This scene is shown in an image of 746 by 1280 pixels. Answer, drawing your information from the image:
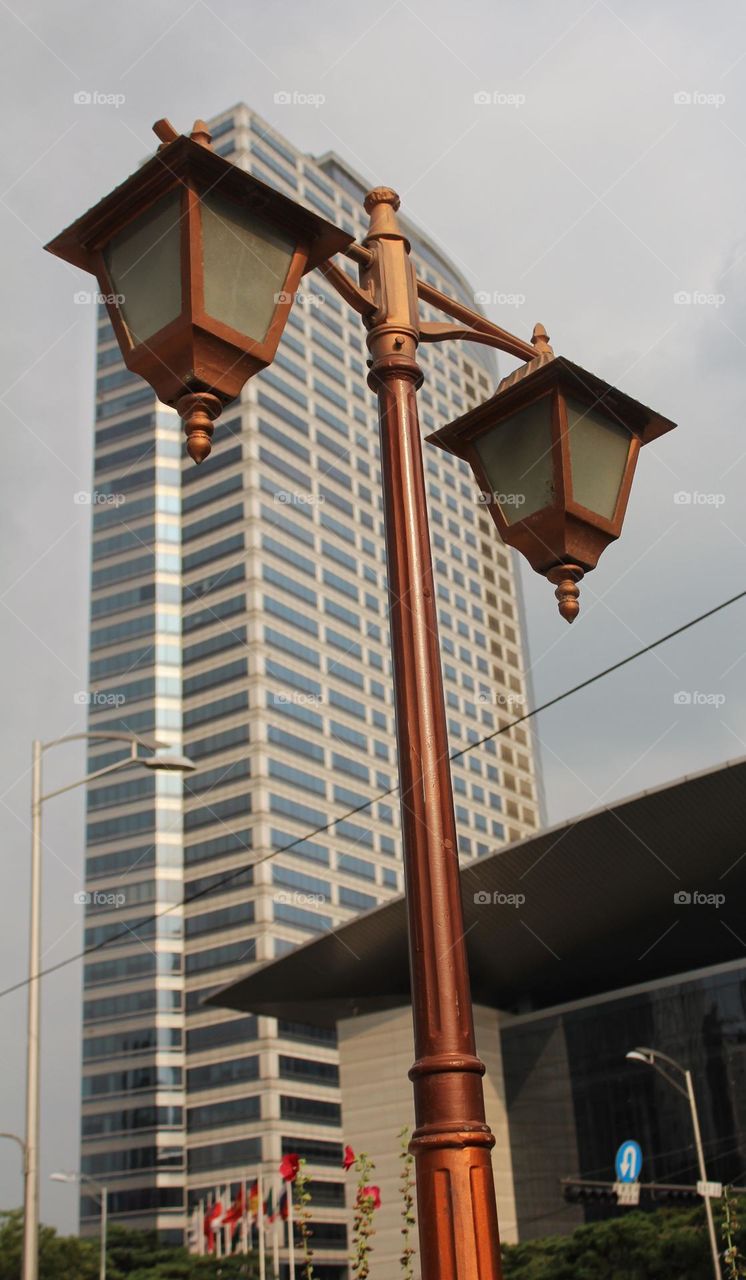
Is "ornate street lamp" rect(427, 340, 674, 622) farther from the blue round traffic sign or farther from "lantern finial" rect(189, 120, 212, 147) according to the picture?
the blue round traffic sign

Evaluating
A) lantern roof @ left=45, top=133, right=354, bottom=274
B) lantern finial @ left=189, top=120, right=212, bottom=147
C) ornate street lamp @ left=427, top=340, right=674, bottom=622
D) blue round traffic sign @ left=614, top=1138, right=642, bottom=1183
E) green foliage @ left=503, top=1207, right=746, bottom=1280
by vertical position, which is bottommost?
green foliage @ left=503, top=1207, right=746, bottom=1280

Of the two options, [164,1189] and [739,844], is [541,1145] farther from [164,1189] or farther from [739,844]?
[164,1189]

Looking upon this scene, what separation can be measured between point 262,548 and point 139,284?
104192 mm

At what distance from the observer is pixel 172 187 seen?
4512 mm

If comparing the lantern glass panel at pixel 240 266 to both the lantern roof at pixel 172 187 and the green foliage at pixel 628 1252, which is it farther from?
the green foliage at pixel 628 1252

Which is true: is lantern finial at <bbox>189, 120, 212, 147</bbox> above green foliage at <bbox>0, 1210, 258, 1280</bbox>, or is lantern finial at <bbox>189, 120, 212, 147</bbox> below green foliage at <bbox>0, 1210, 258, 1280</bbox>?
above

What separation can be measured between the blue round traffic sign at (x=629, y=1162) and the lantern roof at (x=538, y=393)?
47.5 metres

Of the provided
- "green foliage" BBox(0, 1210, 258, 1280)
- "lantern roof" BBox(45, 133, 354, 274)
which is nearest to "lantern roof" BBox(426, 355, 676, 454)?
"lantern roof" BBox(45, 133, 354, 274)

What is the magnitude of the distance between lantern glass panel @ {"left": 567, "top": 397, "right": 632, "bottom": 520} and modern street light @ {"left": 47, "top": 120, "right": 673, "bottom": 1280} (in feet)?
0.09

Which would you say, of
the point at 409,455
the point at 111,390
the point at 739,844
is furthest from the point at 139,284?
the point at 111,390

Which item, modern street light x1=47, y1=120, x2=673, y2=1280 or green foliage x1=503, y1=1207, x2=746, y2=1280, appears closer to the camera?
modern street light x1=47, y1=120, x2=673, y2=1280

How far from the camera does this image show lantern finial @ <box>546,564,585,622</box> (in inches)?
222

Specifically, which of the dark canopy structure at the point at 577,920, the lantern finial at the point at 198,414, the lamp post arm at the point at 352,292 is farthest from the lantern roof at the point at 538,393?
the dark canopy structure at the point at 577,920

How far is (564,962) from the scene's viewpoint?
55094mm
